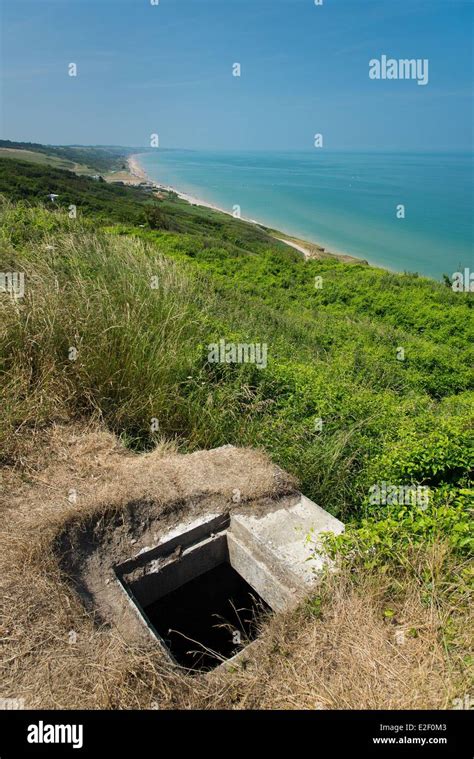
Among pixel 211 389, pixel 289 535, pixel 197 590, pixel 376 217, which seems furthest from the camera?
pixel 376 217

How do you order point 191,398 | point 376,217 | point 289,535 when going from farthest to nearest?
point 376,217 < point 191,398 < point 289,535

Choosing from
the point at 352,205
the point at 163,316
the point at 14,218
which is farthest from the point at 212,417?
the point at 352,205

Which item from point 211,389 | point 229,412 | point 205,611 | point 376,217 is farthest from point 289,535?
point 376,217

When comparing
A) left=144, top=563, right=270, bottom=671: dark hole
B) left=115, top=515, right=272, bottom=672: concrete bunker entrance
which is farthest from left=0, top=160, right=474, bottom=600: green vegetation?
left=144, top=563, right=270, bottom=671: dark hole

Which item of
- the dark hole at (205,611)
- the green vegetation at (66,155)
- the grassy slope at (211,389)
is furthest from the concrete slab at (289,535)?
the green vegetation at (66,155)

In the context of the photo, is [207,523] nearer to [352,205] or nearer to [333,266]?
[333,266]

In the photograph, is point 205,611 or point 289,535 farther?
point 205,611

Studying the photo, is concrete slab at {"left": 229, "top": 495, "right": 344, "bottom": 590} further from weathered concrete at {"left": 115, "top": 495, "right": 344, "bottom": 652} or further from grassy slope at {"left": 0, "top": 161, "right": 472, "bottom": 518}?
grassy slope at {"left": 0, "top": 161, "right": 472, "bottom": 518}

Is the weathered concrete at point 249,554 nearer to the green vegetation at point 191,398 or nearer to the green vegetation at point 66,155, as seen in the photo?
the green vegetation at point 191,398

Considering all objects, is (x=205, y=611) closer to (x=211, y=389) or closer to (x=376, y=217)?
(x=211, y=389)
